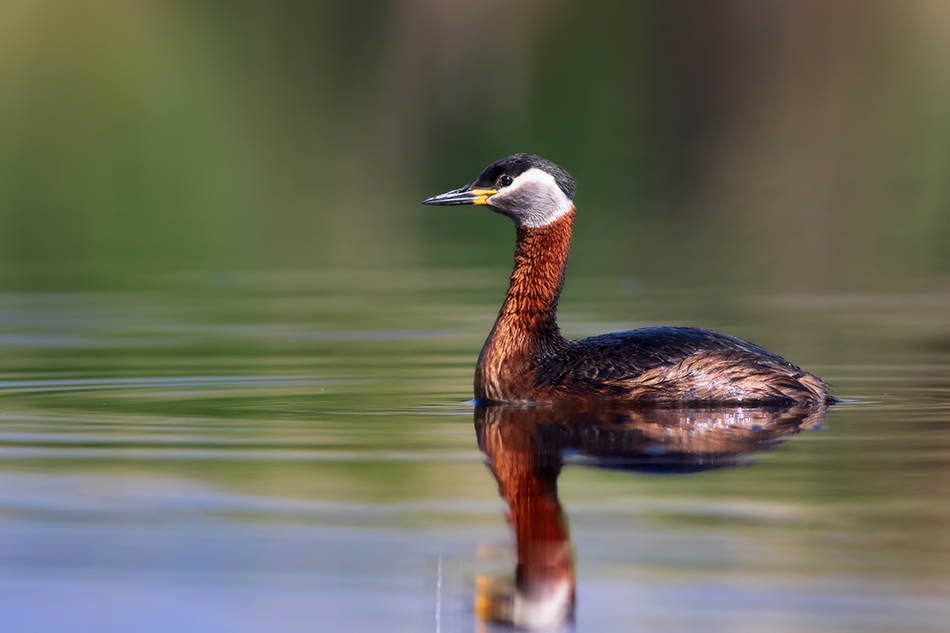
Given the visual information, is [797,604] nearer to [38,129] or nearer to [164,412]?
[164,412]

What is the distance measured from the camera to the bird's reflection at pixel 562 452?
5125 millimetres

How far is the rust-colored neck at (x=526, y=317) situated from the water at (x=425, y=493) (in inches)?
11.1

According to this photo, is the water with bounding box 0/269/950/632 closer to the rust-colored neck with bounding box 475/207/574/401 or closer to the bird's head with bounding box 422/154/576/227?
the rust-colored neck with bounding box 475/207/574/401

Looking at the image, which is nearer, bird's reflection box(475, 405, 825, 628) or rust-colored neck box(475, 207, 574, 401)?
bird's reflection box(475, 405, 825, 628)

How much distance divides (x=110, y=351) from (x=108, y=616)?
22.4ft

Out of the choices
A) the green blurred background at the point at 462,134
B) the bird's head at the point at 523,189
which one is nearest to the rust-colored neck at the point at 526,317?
the bird's head at the point at 523,189

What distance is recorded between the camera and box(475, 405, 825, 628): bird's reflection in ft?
16.8

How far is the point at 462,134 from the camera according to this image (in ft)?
107

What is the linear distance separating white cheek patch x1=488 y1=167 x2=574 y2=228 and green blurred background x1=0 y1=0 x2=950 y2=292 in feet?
19.7

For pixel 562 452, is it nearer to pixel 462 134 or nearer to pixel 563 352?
pixel 563 352

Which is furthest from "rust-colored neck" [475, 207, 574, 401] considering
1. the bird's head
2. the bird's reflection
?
the bird's reflection

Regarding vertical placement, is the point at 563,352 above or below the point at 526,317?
below

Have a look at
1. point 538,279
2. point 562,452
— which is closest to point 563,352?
point 538,279

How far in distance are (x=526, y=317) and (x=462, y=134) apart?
2363cm
